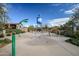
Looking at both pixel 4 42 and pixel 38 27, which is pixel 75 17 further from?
pixel 4 42

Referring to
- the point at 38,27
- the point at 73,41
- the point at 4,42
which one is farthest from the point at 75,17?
the point at 4,42

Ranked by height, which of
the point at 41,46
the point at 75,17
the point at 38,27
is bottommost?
the point at 41,46

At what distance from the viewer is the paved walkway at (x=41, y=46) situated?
2018 millimetres

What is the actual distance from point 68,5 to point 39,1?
1.03ft

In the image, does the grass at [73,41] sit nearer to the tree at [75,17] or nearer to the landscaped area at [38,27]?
the landscaped area at [38,27]

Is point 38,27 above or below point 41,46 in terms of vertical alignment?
above

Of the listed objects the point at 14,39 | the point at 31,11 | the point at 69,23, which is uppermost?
the point at 31,11

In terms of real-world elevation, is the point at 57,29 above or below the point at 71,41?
above

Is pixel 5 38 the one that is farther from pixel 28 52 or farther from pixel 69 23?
pixel 69 23

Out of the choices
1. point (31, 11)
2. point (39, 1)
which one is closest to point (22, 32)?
point (31, 11)

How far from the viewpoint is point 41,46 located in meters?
2.04

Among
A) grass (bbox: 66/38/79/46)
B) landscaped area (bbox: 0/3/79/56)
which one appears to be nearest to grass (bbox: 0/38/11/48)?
landscaped area (bbox: 0/3/79/56)

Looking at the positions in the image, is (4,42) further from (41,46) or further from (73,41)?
(73,41)

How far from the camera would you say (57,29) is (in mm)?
2098
